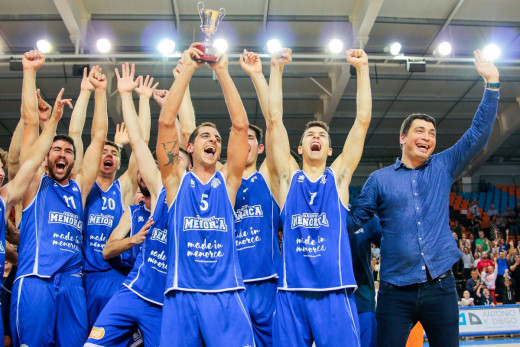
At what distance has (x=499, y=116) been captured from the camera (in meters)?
18.8

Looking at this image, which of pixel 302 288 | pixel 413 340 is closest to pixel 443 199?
pixel 302 288

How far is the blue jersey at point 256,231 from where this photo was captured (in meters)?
4.00

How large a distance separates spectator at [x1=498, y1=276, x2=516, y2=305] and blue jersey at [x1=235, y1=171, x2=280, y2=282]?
34.1 ft

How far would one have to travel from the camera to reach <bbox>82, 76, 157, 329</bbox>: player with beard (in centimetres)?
441

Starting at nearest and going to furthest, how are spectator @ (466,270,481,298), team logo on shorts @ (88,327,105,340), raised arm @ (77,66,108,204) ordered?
team logo on shorts @ (88,327,105,340) < raised arm @ (77,66,108,204) < spectator @ (466,270,481,298)

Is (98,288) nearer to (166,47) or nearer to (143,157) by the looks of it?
(143,157)

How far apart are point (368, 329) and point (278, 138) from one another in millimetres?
2009

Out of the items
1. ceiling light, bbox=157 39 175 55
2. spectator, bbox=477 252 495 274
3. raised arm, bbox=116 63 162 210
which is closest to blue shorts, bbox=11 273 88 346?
raised arm, bbox=116 63 162 210

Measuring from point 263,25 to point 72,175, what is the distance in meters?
9.39

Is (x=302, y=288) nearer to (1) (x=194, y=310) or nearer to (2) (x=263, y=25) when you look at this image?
(1) (x=194, y=310)

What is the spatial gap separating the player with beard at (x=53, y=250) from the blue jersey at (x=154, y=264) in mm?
607

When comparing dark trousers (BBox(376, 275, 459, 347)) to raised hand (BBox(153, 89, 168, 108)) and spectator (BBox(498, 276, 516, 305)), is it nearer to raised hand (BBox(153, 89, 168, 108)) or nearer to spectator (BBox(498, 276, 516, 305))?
raised hand (BBox(153, 89, 168, 108))

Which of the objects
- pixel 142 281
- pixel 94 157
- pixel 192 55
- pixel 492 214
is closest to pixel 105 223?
pixel 94 157

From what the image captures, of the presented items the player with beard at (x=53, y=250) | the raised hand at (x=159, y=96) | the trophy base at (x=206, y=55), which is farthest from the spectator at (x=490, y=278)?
the trophy base at (x=206, y=55)
